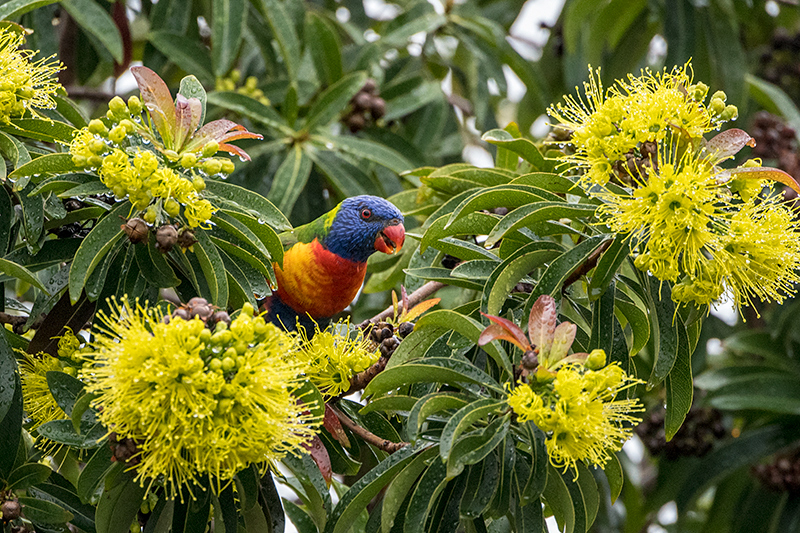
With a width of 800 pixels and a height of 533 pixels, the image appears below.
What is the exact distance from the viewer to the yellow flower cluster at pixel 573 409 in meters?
1.33

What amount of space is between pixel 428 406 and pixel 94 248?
711 mm

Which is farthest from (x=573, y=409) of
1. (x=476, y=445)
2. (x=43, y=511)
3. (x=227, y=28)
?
(x=227, y=28)

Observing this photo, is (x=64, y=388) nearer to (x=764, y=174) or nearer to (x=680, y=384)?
(x=680, y=384)

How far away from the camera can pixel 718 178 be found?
58.2 inches

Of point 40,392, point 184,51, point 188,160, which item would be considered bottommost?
point 40,392

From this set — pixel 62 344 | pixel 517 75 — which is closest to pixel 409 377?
pixel 62 344

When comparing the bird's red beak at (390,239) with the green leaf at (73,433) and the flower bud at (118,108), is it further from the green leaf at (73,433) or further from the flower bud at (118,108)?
the green leaf at (73,433)

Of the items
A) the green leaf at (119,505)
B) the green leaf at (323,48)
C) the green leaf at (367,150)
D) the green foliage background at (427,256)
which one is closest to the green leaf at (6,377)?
the green foliage background at (427,256)

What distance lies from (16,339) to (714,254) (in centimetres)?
157

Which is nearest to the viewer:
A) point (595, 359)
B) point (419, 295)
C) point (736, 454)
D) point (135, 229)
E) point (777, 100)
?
point (595, 359)

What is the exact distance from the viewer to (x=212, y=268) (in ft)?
4.94

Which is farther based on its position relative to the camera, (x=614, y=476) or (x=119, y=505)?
(x=614, y=476)

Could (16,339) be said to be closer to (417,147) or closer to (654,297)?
(654,297)

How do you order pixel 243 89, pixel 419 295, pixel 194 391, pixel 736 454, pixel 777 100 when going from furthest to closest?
pixel 777 100, pixel 736 454, pixel 243 89, pixel 419 295, pixel 194 391
